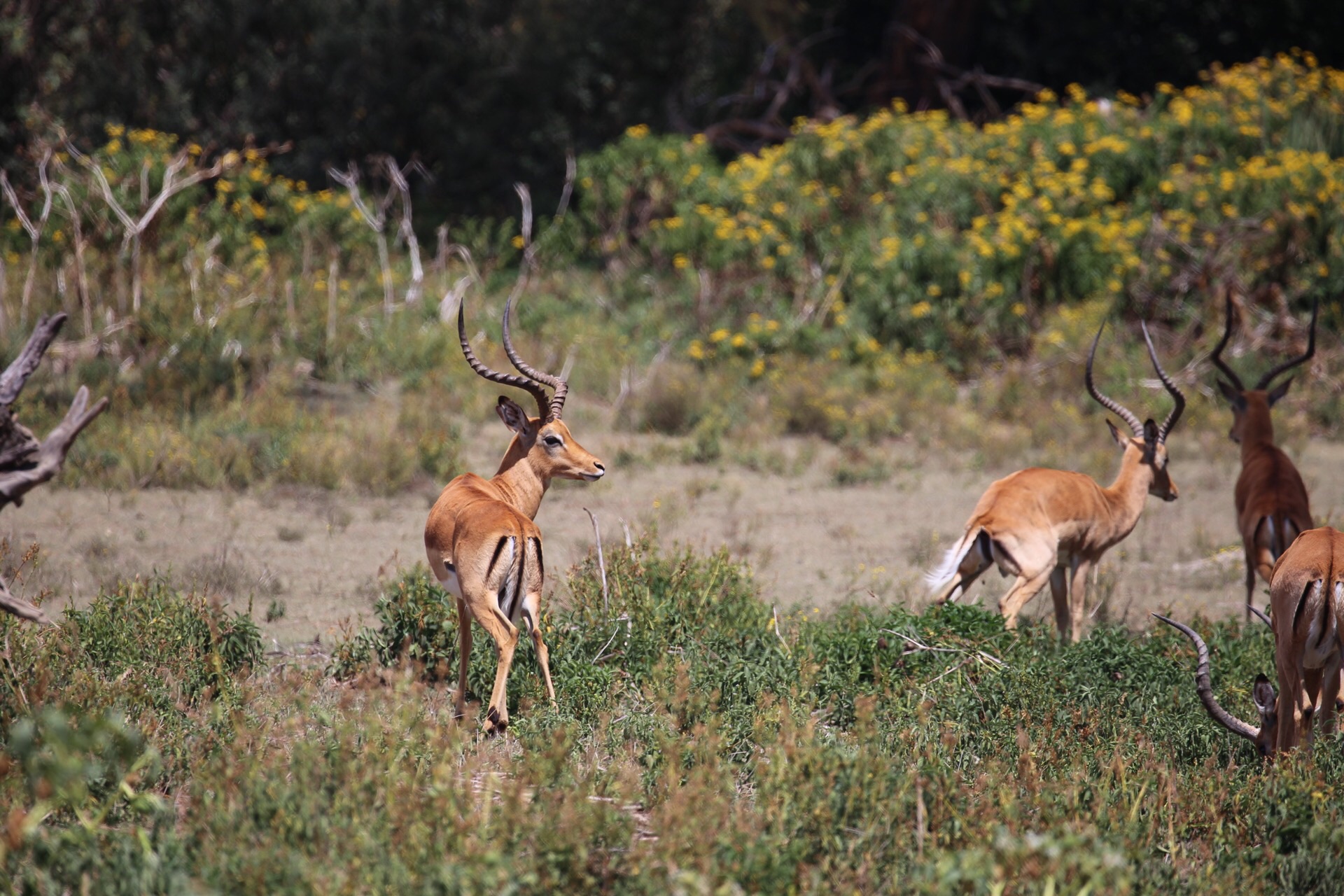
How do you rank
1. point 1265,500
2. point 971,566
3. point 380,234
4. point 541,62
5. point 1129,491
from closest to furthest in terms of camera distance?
point 971,566 → point 1265,500 → point 1129,491 → point 380,234 → point 541,62

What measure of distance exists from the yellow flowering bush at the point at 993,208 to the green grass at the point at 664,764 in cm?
786

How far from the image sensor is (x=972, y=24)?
21297 mm

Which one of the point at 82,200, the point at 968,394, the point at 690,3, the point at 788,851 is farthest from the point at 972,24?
the point at 788,851

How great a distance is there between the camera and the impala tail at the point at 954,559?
24.6 ft

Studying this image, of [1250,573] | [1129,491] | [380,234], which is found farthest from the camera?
[380,234]

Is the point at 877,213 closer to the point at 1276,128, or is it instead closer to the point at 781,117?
the point at 1276,128

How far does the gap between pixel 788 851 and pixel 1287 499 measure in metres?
5.22

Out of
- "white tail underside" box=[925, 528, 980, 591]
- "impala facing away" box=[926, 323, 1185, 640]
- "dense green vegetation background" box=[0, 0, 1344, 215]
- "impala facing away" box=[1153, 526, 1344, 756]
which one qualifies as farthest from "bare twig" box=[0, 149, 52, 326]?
"impala facing away" box=[1153, 526, 1344, 756]

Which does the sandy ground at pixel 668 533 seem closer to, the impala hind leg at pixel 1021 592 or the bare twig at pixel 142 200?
the impala hind leg at pixel 1021 592

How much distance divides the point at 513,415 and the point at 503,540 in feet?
4.66

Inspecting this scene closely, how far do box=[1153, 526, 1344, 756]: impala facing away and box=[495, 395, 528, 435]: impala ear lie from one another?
3.57 m

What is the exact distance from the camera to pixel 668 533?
33.5 feet

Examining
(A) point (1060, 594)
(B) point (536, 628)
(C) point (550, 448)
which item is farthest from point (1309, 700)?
(C) point (550, 448)

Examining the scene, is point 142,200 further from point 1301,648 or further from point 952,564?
point 1301,648
